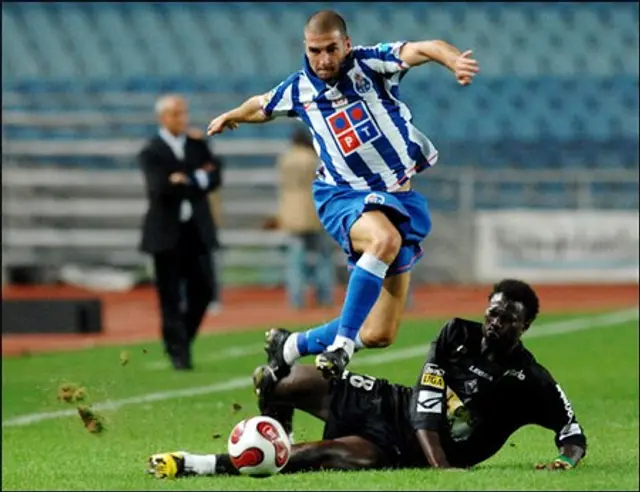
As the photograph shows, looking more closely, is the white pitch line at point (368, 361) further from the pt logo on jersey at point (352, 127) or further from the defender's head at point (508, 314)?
the defender's head at point (508, 314)

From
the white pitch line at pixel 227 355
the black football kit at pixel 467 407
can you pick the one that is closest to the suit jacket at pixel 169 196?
the white pitch line at pixel 227 355

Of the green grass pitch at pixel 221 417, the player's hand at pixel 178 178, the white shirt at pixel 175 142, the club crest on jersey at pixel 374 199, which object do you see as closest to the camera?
the green grass pitch at pixel 221 417

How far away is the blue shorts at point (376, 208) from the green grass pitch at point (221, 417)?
3.87 feet

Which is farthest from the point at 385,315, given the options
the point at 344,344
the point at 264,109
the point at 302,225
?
the point at 302,225

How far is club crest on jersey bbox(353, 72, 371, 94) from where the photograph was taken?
9039mm

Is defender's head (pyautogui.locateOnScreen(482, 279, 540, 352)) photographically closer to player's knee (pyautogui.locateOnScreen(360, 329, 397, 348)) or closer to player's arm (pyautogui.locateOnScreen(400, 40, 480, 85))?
player's arm (pyautogui.locateOnScreen(400, 40, 480, 85))

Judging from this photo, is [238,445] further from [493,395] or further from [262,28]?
[262,28]

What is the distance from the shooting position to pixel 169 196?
14.9 meters

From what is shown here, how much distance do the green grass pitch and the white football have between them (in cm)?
11

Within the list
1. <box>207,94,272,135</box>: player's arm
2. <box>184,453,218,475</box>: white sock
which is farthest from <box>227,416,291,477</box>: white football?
<box>207,94,272,135</box>: player's arm

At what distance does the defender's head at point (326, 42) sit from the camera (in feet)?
28.8

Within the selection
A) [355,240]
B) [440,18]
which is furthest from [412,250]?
[440,18]

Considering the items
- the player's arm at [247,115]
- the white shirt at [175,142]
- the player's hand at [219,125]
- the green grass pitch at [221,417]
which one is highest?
the white shirt at [175,142]

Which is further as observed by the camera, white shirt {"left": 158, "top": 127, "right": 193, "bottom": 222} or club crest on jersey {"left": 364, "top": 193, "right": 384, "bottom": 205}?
white shirt {"left": 158, "top": 127, "right": 193, "bottom": 222}
